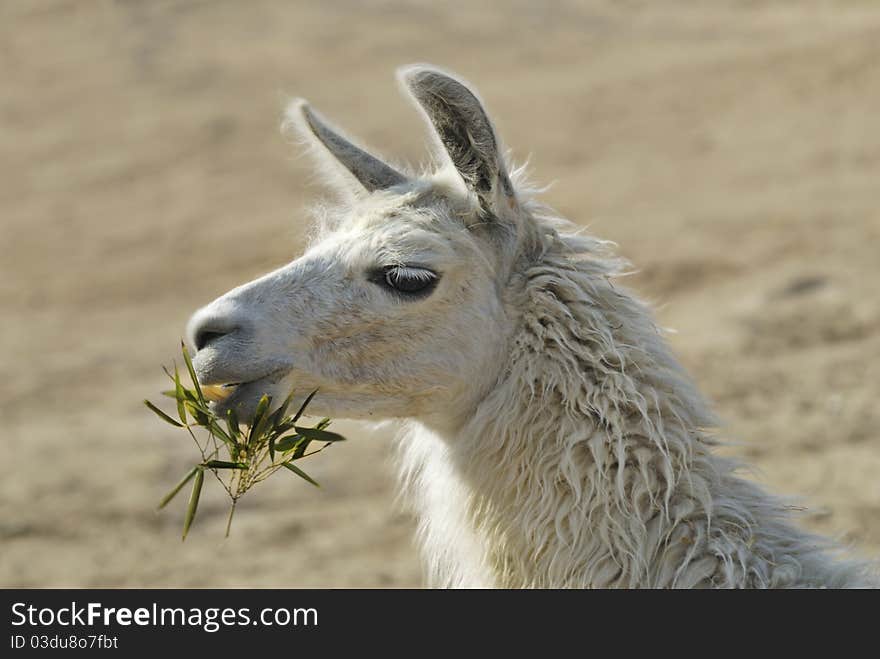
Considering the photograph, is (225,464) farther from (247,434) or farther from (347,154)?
(347,154)

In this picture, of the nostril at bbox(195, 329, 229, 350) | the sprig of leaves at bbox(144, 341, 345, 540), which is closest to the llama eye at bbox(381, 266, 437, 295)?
the sprig of leaves at bbox(144, 341, 345, 540)

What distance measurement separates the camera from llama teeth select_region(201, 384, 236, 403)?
299cm

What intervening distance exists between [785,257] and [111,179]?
854 cm

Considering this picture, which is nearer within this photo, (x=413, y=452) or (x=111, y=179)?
(x=413, y=452)

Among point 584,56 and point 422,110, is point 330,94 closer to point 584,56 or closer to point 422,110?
point 584,56

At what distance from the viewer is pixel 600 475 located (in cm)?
294

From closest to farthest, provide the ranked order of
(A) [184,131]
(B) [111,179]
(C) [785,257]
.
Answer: (C) [785,257]
(B) [111,179]
(A) [184,131]

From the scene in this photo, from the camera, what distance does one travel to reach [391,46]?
1761 cm

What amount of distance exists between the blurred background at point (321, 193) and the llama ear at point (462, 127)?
96 cm

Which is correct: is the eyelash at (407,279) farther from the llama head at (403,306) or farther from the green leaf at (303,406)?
the green leaf at (303,406)

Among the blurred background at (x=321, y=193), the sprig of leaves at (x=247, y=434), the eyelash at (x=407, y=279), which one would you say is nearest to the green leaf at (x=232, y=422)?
the sprig of leaves at (x=247, y=434)

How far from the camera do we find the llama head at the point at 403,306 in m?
2.97

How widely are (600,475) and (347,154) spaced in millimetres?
1253

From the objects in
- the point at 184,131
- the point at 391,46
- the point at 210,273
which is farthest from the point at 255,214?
the point at 391,46
